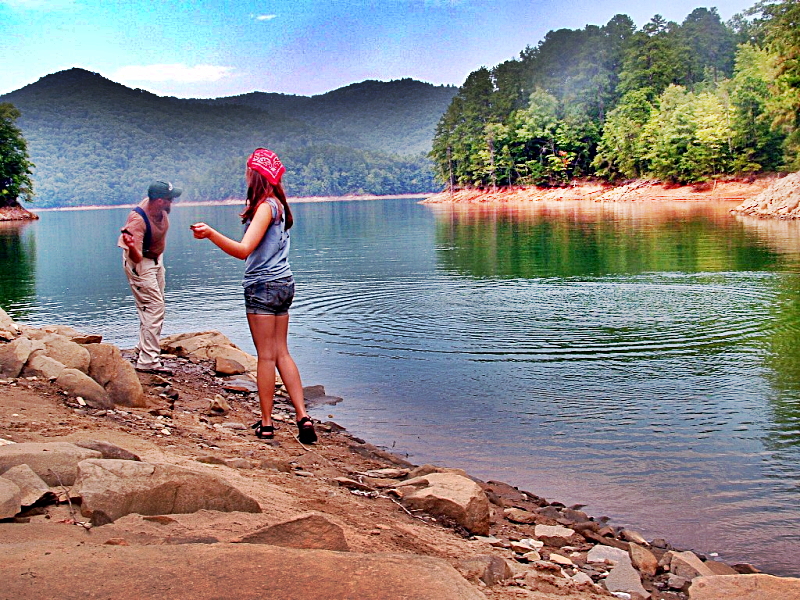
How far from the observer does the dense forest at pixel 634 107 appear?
7062 cm

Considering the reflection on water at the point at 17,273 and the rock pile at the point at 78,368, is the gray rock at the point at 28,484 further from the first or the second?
the reflection on water at the point at 17,273

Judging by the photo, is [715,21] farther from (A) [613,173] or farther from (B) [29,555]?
(B) [29,555]

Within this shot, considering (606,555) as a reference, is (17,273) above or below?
above

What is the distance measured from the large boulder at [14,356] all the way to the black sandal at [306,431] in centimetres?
302

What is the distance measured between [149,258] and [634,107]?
90461mm

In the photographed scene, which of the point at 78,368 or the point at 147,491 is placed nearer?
the point at 147,491

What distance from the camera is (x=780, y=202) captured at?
155ft

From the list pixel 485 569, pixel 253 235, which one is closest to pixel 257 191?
pixel 253 235

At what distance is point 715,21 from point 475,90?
39630mm

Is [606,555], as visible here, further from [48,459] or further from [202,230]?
[202,230]

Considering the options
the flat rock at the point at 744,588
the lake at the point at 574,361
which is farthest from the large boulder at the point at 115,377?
the flat rock at the point at 744,588

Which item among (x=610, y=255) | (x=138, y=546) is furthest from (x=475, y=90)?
(x=138, y=546)

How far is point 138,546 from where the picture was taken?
13.3ft

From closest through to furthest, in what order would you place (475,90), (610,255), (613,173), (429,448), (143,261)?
1. (429,448)
2. (143,261)
3. (610,255)
4. (613,173)
5. (475,90)
